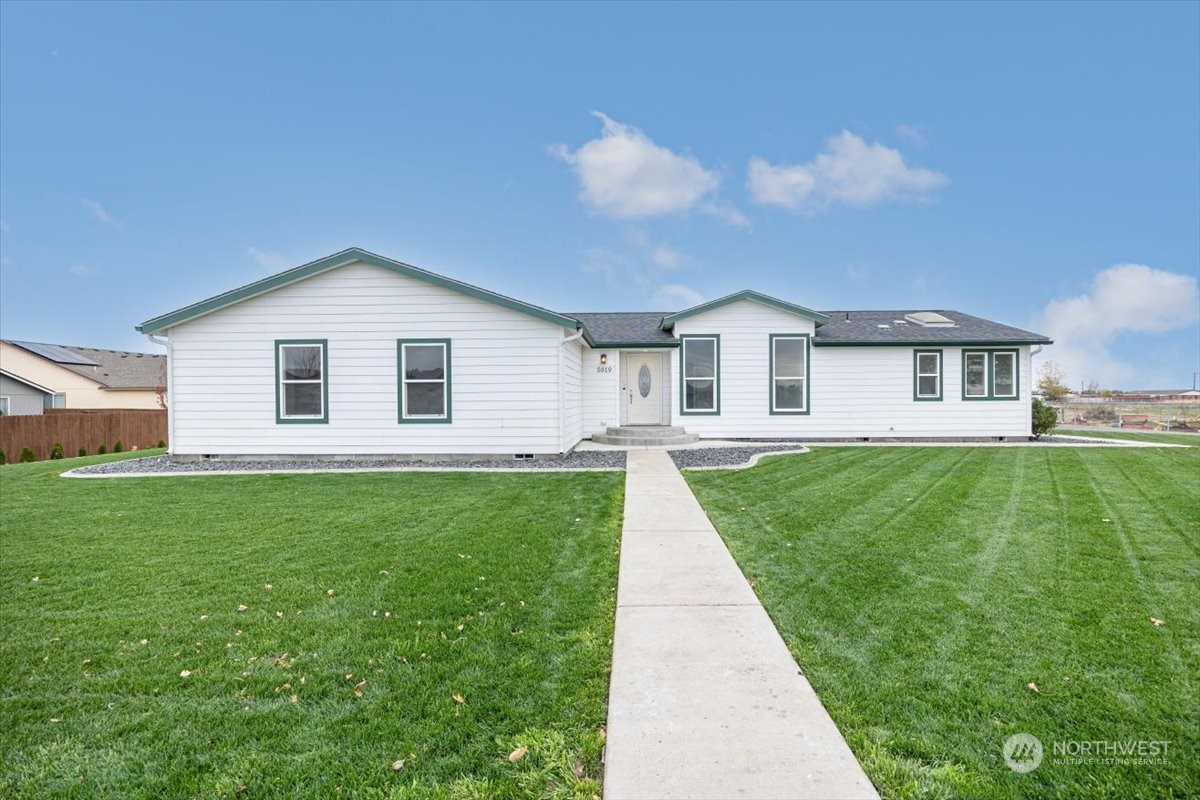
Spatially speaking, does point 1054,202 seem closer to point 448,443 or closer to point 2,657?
point 448,443

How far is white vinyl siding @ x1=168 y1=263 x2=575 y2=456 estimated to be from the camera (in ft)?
38.6

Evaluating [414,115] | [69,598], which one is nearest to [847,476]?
[69,598]

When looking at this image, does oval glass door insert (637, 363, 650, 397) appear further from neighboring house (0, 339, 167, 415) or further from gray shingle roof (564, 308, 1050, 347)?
neighboring house (0, 339, 167, 415)

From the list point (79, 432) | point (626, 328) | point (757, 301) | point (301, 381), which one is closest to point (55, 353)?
point (79, 432)

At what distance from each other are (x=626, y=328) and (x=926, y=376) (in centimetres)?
806

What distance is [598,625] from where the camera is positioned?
11.6ft

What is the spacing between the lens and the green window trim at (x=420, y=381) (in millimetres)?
11844

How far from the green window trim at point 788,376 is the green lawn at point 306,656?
9907mm

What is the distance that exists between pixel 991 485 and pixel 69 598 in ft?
34.4

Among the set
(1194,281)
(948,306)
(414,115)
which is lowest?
(948,306)

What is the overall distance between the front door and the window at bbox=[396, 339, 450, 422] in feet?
17.5

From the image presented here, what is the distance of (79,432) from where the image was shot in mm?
18062

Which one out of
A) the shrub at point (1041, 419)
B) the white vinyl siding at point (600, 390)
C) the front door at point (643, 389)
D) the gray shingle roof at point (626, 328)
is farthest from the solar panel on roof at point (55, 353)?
the shrub at point (1041, 419)

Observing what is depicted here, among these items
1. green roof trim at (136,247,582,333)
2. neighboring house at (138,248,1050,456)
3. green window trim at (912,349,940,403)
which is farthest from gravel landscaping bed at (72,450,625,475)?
green window trim at (912,349,940,403)
